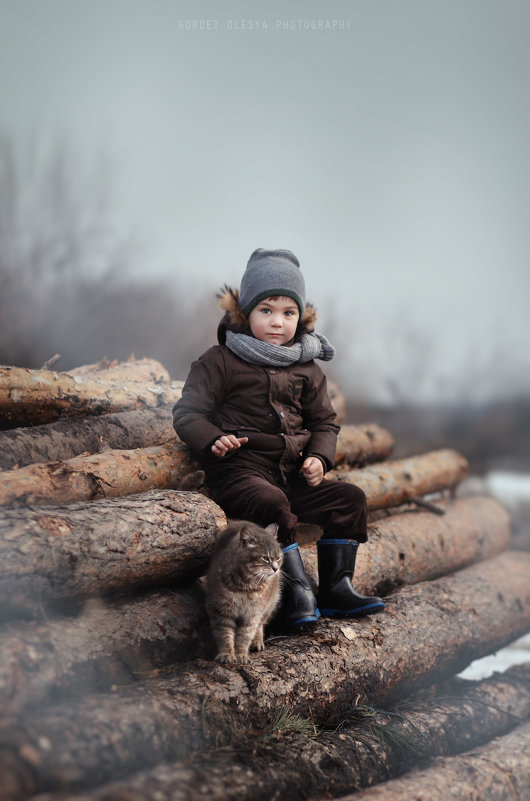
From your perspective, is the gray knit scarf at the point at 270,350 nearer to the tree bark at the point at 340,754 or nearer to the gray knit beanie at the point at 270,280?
the gray knit beanie at the point at 270,280

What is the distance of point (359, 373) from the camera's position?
540 centimetres

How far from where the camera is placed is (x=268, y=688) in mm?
2131

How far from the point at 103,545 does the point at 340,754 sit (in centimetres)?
105

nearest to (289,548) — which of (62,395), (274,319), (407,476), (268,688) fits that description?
(268,688)

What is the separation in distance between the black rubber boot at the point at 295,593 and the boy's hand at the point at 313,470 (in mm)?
329

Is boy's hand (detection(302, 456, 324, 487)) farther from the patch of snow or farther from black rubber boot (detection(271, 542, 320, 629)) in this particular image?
the patch of snow

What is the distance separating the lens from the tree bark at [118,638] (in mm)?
1721

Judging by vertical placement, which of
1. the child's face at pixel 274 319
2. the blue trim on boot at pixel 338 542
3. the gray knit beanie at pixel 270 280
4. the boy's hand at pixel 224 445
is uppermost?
the gray knit beanie at pixel 270 280

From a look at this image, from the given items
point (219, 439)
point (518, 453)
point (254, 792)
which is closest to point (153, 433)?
point (219, 439)

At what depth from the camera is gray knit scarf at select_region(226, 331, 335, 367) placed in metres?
2.81

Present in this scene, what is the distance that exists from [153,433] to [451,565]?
88.9 inches

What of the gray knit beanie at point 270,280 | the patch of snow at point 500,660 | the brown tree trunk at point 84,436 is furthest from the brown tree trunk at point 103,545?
the patch of snow at point 500,660

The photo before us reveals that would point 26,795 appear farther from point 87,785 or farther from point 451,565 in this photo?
point 451,565

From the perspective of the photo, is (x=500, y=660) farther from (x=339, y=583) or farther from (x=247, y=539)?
(x=247, y=539)
